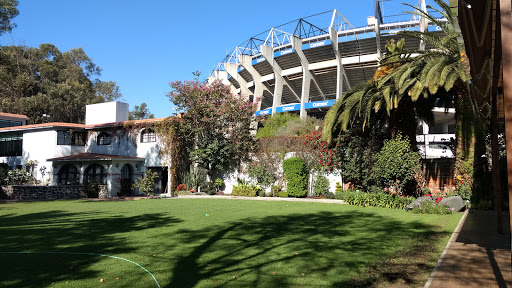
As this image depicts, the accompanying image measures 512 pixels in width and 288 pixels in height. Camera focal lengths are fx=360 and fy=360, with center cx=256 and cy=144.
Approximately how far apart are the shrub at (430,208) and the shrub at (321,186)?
28.5ft

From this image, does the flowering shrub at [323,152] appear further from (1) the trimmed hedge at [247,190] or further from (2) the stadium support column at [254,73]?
(2) the stadium support column at [254,73]

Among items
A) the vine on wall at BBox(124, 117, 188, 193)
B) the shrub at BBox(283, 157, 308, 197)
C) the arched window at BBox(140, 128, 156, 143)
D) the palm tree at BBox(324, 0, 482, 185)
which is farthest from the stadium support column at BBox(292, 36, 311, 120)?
the palm tree at BBox(324, 0, 482, 185)

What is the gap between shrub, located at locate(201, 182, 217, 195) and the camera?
26.4 meters

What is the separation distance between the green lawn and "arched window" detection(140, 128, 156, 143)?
16910mm

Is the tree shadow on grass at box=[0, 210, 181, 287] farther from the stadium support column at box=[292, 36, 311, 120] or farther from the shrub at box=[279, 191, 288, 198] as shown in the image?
the stadium support column at box=[292, 36, 311, 120]

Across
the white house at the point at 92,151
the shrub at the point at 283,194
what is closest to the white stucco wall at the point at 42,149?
the white house at the point at 92,151

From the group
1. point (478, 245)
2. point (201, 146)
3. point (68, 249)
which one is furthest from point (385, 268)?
point (201, 146)

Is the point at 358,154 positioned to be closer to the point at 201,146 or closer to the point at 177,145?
the point at 201,146

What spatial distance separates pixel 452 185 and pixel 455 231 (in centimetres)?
1045

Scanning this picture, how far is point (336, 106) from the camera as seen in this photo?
65.7 ft

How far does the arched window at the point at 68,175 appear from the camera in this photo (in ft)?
97.3

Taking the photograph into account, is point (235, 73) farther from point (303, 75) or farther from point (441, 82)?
point (441, 82)

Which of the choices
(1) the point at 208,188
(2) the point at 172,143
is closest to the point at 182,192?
(1) the point at 208,188

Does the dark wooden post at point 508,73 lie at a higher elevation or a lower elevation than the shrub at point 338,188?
higher
